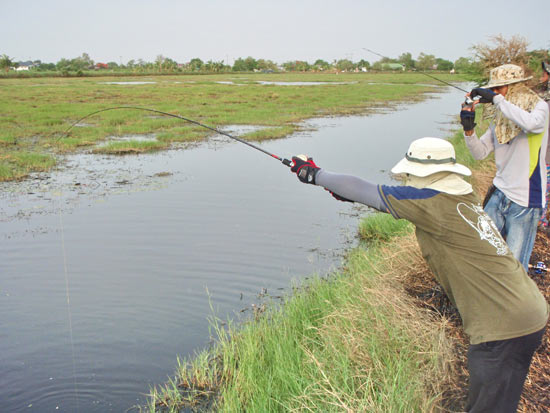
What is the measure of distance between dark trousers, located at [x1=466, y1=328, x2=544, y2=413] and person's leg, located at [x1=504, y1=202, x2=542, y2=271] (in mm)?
1100

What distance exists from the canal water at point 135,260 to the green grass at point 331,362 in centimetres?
50

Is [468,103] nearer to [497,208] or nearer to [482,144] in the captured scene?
[482,144]

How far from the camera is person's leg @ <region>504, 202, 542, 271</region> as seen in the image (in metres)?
3.21

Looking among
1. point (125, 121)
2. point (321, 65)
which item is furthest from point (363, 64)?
point (125, 121)

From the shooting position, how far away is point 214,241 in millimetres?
7070

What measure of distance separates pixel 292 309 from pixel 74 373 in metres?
1.93

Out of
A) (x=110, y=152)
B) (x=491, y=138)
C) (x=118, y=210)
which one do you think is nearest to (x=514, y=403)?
(x=491, y=138)

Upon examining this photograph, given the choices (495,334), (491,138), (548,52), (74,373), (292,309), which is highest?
(548,52)

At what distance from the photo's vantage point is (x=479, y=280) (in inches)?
87.7

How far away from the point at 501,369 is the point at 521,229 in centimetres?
132

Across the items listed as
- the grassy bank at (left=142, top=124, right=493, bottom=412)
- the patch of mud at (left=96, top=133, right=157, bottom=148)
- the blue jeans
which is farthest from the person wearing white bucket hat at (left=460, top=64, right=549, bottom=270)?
the patch of mud at (left=96, top=133, right=157, bottom=148)

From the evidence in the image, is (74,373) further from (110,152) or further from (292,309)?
(110,152)

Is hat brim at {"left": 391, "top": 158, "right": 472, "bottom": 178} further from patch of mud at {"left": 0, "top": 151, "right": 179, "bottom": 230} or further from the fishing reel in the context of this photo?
patch of mud at {"left": 0, "top": 151, "right": 179, "bottom": 230}

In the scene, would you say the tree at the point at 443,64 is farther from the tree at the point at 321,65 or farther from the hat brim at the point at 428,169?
the hat brim at the point at 428,169
